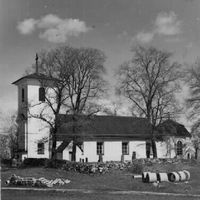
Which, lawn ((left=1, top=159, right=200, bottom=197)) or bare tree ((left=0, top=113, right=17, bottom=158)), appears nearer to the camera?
lawn ((left=1, top=159, right=200, bottom=197))

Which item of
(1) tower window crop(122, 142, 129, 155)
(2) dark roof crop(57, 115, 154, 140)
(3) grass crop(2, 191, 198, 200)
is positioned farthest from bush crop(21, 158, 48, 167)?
(3) grass crop(2, 191, 198, 200)

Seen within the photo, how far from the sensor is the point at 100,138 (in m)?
47.1

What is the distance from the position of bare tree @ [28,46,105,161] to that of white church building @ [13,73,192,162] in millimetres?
5240

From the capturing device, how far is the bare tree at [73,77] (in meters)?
32.3

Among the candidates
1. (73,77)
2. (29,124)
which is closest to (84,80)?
(73,77)

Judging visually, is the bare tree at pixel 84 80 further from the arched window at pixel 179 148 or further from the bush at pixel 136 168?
the arched window at pixel 179 148

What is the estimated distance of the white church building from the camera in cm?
4303

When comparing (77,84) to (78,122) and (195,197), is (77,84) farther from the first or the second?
(195,197)

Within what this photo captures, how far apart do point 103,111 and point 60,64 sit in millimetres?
5514

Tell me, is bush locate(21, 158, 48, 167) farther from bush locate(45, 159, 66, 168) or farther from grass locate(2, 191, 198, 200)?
grass locate(2, 191, 198, 200)

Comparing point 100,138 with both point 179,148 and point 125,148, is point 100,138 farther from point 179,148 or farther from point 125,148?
point 179,148

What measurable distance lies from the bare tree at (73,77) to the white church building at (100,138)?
524cm

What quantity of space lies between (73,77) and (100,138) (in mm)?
15194

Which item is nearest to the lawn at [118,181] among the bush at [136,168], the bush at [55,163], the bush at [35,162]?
the bush at [136,168]
